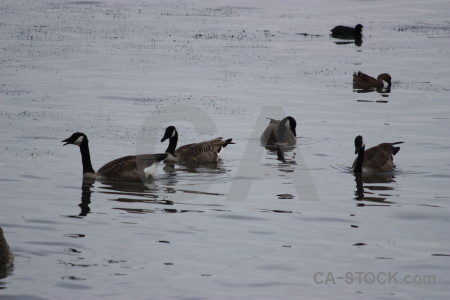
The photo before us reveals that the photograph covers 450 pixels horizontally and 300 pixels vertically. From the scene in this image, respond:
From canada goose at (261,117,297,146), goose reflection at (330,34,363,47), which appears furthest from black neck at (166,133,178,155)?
goose reflection at (330,34,363,47)

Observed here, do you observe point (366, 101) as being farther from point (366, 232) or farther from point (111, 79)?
point (366, 232)

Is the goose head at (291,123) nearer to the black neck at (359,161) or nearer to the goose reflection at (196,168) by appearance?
the goose reflection at (196,168)

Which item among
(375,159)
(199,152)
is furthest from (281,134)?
(375,159)

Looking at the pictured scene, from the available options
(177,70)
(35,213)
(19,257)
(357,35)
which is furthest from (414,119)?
(357,35)

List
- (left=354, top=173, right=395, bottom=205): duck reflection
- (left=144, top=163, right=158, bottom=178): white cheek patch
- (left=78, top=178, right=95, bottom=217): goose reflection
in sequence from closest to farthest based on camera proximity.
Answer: (left=78, top=178, right=95, bottom=217): goose reflection
(left=354, top=173, right=395, bottom=205): duck reflection
(left=144, top=163, right=158, bottom=178): white cheek patch

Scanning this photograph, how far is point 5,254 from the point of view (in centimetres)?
1134

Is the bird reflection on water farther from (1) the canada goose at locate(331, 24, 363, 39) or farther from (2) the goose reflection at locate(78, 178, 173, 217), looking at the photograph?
(1) the canada goose at locate(331, 24, 363, 39)

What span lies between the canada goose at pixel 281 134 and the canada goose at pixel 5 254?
11.3 m

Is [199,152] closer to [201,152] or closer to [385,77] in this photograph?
[201,152]

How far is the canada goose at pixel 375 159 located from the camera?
18.7 m

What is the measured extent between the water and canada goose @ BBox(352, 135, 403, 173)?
1.14 feet

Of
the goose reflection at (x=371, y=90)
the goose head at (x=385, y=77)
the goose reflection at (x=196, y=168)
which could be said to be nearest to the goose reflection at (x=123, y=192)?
the goose reflection at (x=196, y=168)

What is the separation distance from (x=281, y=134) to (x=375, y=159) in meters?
3.56

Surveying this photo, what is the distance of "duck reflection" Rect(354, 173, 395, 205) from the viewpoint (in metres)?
16.5
